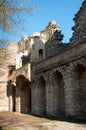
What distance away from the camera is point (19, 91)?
28.1 m

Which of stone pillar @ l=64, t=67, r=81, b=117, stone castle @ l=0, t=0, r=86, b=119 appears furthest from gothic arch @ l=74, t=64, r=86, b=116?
stone pillar @ l=64, t=67, r=81, b=117

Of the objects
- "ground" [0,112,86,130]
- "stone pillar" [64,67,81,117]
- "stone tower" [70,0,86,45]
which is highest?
"stone tower" [70,0,86,45]

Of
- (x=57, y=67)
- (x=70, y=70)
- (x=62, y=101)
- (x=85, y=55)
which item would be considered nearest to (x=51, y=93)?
(x=62, y=101)

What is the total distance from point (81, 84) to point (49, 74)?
398cm

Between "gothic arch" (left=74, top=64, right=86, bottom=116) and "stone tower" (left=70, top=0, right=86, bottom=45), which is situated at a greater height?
"stone tower" (left=70, top=0, right=86, bottom=45)

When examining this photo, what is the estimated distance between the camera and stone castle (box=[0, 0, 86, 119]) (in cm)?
1733

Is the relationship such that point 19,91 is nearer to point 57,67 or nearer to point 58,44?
point 58,44

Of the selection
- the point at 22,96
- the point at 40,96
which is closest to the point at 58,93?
the point at 40,96

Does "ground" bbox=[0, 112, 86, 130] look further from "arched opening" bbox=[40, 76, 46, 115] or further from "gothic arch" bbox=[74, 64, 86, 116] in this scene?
"arched opening" bbox=[40, 76, 46, 115]

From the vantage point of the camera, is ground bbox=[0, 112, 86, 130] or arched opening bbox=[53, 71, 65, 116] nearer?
ground bbox=[0, 112, 86, 130]

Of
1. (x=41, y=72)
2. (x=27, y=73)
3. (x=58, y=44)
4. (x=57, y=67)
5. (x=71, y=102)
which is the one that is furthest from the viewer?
(x=58, y=44)

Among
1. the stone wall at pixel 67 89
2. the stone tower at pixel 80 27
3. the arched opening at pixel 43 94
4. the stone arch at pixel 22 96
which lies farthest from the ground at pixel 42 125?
the stone arch at pixel 22 96

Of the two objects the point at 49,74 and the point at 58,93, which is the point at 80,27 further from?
the point at 58,93

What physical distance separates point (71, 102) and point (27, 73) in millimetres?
7615
